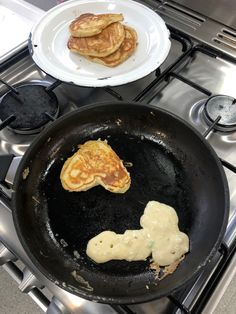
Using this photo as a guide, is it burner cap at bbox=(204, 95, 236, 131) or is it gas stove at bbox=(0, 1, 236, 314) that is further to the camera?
burner cap at bbox=(204, 95, 236, 131)

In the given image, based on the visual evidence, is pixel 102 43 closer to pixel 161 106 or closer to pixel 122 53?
pixel 122 53

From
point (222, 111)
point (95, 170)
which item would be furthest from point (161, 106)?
point (95, 170)

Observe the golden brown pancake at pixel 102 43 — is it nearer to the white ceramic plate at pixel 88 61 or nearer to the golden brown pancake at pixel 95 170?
the white ceramic plate at pixel 88 61

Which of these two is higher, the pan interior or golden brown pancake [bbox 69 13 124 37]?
golden brown pancake [bbox 69 13 124 37]

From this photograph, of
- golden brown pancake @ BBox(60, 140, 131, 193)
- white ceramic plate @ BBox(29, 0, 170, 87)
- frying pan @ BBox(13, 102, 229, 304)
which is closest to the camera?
frying pan @ BBox(13, 102, 229, 304)

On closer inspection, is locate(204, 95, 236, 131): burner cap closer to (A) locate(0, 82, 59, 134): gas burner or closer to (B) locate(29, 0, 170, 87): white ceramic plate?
(B) locate(29, 0, 170, 87): white ceramic plate

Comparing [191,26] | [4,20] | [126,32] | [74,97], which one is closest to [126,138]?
[74,97]

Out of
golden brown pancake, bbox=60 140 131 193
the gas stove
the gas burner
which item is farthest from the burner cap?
the gas burner
